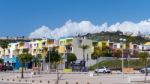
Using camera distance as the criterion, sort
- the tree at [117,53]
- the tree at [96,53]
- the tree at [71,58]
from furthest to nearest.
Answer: the tree at [117,53]
the tree at [96,53]
the tree at [71,58]

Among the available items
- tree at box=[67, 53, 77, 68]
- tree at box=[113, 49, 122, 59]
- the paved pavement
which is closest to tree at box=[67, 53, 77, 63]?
tree at box=[67, 53, 77, 68]

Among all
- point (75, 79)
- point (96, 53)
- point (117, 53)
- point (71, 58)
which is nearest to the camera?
point (75, 79)

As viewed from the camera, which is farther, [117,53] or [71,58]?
[117,53]

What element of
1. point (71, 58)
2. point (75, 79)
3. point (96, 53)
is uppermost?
point (96, 53)

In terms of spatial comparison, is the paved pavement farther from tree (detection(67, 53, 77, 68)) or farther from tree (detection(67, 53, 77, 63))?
tree (detection(67, 53, 77, 68))

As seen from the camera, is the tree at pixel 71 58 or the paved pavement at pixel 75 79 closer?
the paved pavement at pixel 75 79

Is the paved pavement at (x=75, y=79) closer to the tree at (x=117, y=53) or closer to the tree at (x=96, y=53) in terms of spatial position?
the tree at (x=96, y=53)

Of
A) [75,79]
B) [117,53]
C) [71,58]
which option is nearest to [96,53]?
[117,53]

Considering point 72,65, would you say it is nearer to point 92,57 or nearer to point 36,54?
point 92,57

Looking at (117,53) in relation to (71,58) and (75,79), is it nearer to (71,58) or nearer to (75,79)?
(71,58)

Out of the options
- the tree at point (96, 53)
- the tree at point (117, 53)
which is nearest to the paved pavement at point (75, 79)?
the tree at point (96, 53)

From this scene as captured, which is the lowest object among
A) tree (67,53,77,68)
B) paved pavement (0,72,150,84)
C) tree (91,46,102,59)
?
paved pavement (0,72,150,84)

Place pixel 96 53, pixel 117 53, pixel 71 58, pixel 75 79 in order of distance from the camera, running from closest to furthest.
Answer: pixel 75 79 → pixel 71 58 → pixel 96 53 → pixel 117 53

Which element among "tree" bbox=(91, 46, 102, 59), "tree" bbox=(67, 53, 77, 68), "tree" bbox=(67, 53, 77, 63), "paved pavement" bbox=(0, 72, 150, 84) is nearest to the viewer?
"paved pavement" bbox=(0, 72, 150, 84)
